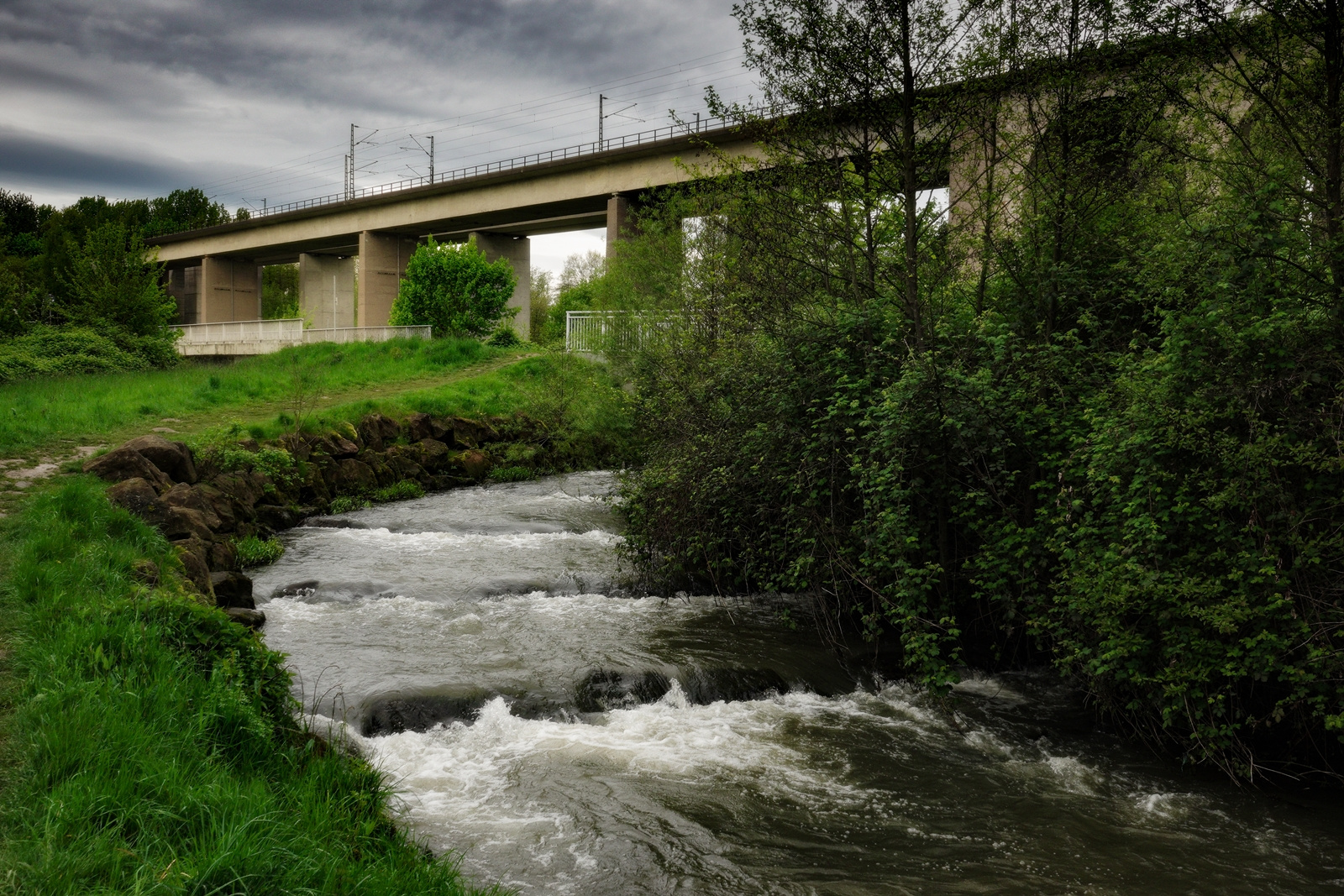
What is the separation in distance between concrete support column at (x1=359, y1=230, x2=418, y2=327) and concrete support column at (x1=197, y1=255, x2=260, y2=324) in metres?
17.0

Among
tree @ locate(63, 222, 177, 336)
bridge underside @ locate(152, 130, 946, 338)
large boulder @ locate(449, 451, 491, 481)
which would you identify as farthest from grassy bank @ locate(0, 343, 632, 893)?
tree @ locate(63, 222, 177, 336)

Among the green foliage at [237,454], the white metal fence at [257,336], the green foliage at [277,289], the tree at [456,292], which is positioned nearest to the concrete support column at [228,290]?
the green foliage at [277,289]

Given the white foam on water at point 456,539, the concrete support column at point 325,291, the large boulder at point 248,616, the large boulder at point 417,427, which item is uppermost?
the concrete support column at point 325,291

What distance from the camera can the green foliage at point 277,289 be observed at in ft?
281

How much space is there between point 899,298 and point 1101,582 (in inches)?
166

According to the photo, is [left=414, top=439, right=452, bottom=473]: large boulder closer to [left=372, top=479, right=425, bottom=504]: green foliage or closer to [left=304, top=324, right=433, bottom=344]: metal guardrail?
[left=372, top=479, right=425, bottom=504]: green foliage

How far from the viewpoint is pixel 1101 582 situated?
6.45 meters

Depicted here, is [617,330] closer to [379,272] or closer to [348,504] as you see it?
[348,504]

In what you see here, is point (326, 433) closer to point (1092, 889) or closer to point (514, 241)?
point (1092, 889)

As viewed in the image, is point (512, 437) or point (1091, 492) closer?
point (1091, 492)

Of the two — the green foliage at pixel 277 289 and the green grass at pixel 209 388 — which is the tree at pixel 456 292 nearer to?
the green grass at pixel 209 388

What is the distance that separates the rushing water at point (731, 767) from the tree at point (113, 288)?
25256 millimetres

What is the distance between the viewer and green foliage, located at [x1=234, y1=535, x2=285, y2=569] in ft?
41.7

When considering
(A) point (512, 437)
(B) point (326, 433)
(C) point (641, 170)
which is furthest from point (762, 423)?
(C) point (641, 170)
